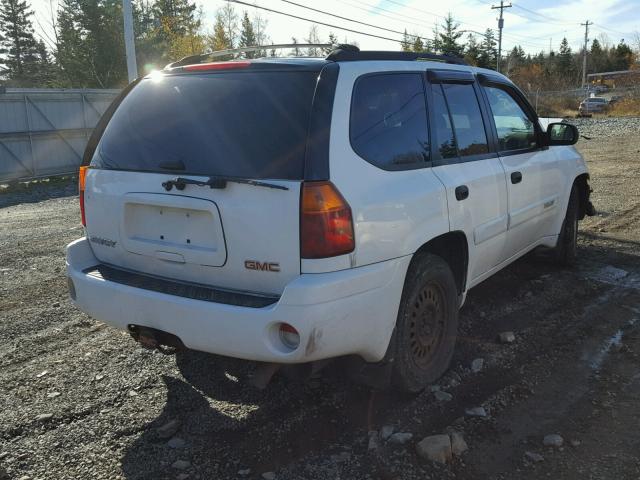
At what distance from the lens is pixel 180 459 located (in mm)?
2898

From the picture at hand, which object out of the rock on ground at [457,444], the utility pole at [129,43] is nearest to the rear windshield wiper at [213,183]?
the rock on ground at [457,444]

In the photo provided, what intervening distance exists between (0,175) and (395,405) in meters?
15.1

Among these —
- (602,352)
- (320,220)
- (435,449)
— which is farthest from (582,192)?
(320,220)

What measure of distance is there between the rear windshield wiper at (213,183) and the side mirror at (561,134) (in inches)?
132

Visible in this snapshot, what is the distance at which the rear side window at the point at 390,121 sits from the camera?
2982mm

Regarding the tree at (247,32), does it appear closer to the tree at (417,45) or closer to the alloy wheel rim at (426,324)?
the tree at (417,45)

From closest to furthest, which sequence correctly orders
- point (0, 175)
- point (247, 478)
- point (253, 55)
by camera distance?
point (247, 478) → point (253, 55) → point (0, 175)

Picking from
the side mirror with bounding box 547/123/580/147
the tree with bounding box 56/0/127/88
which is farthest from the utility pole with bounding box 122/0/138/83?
the tree with bounding box 56/0/127/88

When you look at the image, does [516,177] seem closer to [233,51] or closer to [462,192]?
[462,192]

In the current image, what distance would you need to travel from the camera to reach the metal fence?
15.6 m

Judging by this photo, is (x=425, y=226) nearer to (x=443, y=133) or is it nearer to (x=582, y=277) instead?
(x=443, y=133)

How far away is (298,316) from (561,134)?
372cm

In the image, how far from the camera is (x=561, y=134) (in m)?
5.22

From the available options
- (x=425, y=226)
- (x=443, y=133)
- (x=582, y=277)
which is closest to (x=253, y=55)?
(x=443, y=133)
